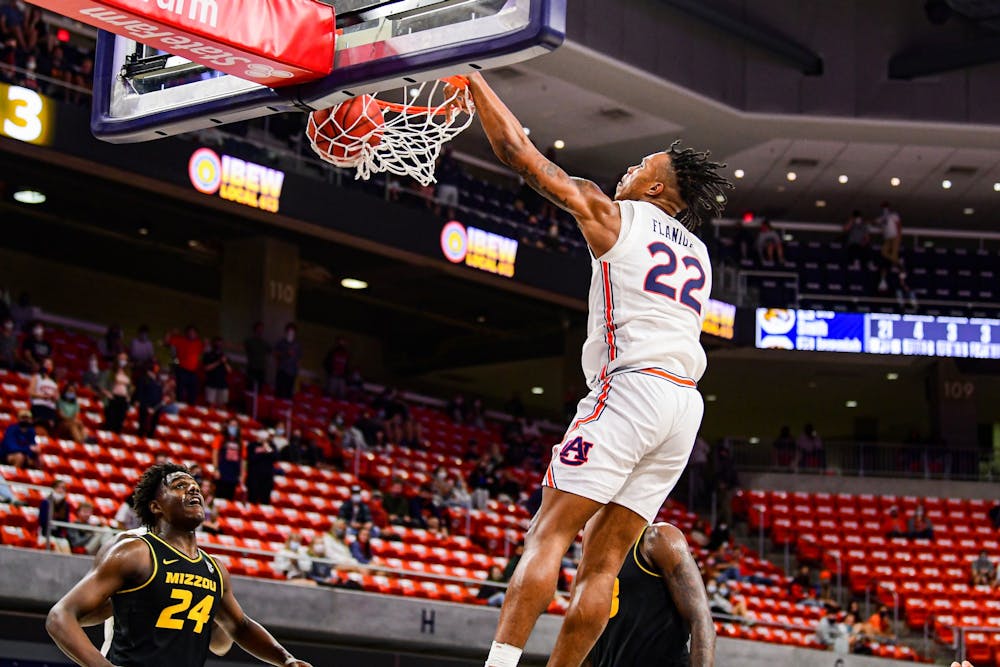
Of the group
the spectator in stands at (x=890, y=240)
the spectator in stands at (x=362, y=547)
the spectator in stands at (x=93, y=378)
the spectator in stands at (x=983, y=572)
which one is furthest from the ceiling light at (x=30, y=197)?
the spectator in stands at (x=890, y=240)

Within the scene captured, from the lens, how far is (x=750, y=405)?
37.0 metres

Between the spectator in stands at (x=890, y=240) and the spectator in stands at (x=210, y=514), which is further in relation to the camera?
the spectator in stands at (x=890, y=240)

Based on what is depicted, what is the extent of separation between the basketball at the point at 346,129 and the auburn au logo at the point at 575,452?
1.63 metres

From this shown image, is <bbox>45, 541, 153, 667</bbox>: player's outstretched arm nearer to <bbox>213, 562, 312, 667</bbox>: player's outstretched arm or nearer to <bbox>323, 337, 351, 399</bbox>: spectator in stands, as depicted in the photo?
<bbox>213, 562, 312, 667</bbox>: player's outstretched arm

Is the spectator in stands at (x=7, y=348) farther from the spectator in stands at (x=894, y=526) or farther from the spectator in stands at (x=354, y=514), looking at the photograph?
the spectator in stands at (x=894, y=526)

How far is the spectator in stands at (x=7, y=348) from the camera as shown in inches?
721

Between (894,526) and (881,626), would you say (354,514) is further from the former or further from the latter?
(894,526)

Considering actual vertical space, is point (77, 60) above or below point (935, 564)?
above

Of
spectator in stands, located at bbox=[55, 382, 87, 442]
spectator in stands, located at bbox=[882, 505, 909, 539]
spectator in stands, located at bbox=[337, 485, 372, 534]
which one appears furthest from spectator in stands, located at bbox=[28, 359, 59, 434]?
spectator in stands, located at bbox=[882, 505, 909, 539]

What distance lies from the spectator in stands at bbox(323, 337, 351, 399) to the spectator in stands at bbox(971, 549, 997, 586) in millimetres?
10888

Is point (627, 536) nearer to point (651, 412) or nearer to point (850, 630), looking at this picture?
point (651, 412)

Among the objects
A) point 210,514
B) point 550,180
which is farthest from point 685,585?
point 210,514

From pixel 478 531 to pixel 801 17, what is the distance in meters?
13.3

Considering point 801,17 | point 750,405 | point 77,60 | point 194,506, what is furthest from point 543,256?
point 194,506
